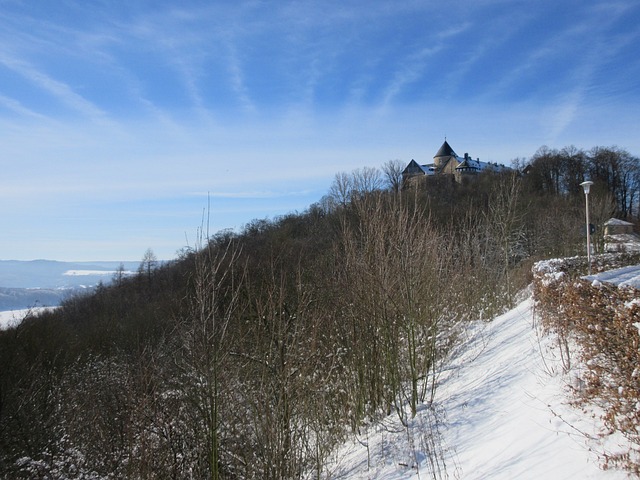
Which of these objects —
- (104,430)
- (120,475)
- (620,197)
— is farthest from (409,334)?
(620,197)

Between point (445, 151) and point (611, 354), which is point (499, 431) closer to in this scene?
point (611, 354)

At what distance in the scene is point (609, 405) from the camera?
184 inches

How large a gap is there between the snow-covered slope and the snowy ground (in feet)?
0.03

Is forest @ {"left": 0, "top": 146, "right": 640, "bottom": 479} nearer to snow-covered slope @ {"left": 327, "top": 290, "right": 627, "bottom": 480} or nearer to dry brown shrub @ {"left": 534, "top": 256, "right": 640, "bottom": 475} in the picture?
snow-covered slope @ {"left": 327, "top": 290, "right": 627, "bottom": 480}

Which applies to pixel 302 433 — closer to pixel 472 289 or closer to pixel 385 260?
pixel 385 260

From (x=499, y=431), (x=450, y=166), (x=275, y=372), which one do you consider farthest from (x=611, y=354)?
(x=450, y=166)

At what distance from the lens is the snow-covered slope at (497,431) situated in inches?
188

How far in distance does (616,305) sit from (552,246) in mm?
20591

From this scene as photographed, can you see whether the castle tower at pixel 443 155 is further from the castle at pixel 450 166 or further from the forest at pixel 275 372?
the forest at pixel 275 372

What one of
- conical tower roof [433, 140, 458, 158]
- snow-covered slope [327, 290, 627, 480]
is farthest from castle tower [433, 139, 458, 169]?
snow-covered slope [327, 290, 627, 480]

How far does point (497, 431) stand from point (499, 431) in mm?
51

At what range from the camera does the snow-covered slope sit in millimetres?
4766

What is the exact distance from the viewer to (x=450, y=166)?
79062 millimetres

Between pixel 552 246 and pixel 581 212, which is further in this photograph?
pixel 581 212
